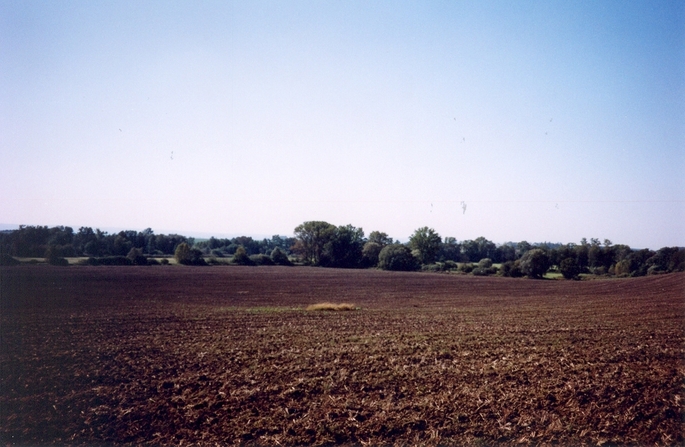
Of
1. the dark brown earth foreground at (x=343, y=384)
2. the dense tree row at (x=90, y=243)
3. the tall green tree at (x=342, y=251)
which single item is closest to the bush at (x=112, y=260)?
the dense tree row at (x=90, y=243)

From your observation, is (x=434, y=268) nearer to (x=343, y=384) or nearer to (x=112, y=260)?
(x=112, y=260)

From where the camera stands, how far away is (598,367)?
482 inches

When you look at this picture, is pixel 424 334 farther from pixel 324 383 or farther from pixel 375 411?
pixel 375 411

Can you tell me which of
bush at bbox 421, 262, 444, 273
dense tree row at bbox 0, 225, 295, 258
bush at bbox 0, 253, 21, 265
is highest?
dense tree row at bbox 0, 225, 295, 258

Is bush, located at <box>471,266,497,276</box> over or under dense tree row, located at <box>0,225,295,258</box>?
under

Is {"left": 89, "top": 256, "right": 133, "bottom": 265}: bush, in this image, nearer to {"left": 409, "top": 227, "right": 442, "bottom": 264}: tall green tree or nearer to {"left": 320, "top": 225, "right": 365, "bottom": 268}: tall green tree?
{"left": 320, "top": 225, "right": 365, "bottom": 268}: tall green tree

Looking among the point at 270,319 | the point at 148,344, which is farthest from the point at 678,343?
the point at 148,344

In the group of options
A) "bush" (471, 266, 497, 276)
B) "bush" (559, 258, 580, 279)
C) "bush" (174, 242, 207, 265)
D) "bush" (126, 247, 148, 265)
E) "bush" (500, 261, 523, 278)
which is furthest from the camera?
"bush" (174, 242, 207, 265)

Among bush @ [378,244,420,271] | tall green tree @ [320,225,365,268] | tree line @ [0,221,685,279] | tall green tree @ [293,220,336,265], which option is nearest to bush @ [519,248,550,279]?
tree line @ [0,221,685,279]

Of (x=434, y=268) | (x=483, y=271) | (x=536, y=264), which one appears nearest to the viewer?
(x=536, y=264)

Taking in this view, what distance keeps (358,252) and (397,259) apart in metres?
15.8

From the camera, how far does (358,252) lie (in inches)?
4779


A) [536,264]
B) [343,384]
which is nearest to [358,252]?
[536,264]

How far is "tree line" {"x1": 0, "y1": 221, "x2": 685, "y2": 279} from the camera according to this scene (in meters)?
85.9
